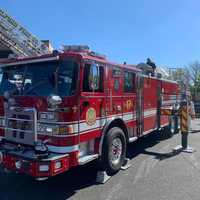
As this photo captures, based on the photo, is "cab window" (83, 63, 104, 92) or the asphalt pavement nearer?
the asphalt pavement

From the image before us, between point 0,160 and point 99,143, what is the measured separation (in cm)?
188

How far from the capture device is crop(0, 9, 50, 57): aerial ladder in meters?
10.6

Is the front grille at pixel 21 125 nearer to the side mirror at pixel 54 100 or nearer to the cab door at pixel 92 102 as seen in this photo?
the side mirror at pixel 54 100

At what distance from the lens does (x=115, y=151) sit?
6309 millimetres

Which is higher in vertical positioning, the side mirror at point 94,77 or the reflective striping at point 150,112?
the side mirror at point 94,77

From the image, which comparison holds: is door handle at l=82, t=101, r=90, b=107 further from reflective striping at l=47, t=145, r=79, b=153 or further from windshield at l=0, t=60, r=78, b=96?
reflective striping at l=47, t=145, r=79, b=153

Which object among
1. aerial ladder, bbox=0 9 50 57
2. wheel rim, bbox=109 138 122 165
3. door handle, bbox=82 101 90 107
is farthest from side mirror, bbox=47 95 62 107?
aerial ladder, bbox=0 9 50 57

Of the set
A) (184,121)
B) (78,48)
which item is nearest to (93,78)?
(78,48)

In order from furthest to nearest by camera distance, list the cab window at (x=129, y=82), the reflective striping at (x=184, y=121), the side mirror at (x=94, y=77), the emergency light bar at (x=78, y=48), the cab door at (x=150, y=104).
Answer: the reflective striping at (x=184, y=121), the cab door at (x=150, y=104), the cab window at (x=129, y=82), the emergency light bar at (x=78, y=48), the side mirror at (x=94, y=77)

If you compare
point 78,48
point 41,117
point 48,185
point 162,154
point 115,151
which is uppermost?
point 78,48

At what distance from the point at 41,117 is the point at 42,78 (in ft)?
2.49

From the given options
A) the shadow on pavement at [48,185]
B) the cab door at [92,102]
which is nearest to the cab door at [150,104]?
the shadow on pavement at [48,185]

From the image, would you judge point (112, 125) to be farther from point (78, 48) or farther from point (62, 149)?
point (78, 48)

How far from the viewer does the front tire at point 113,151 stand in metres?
5.84
